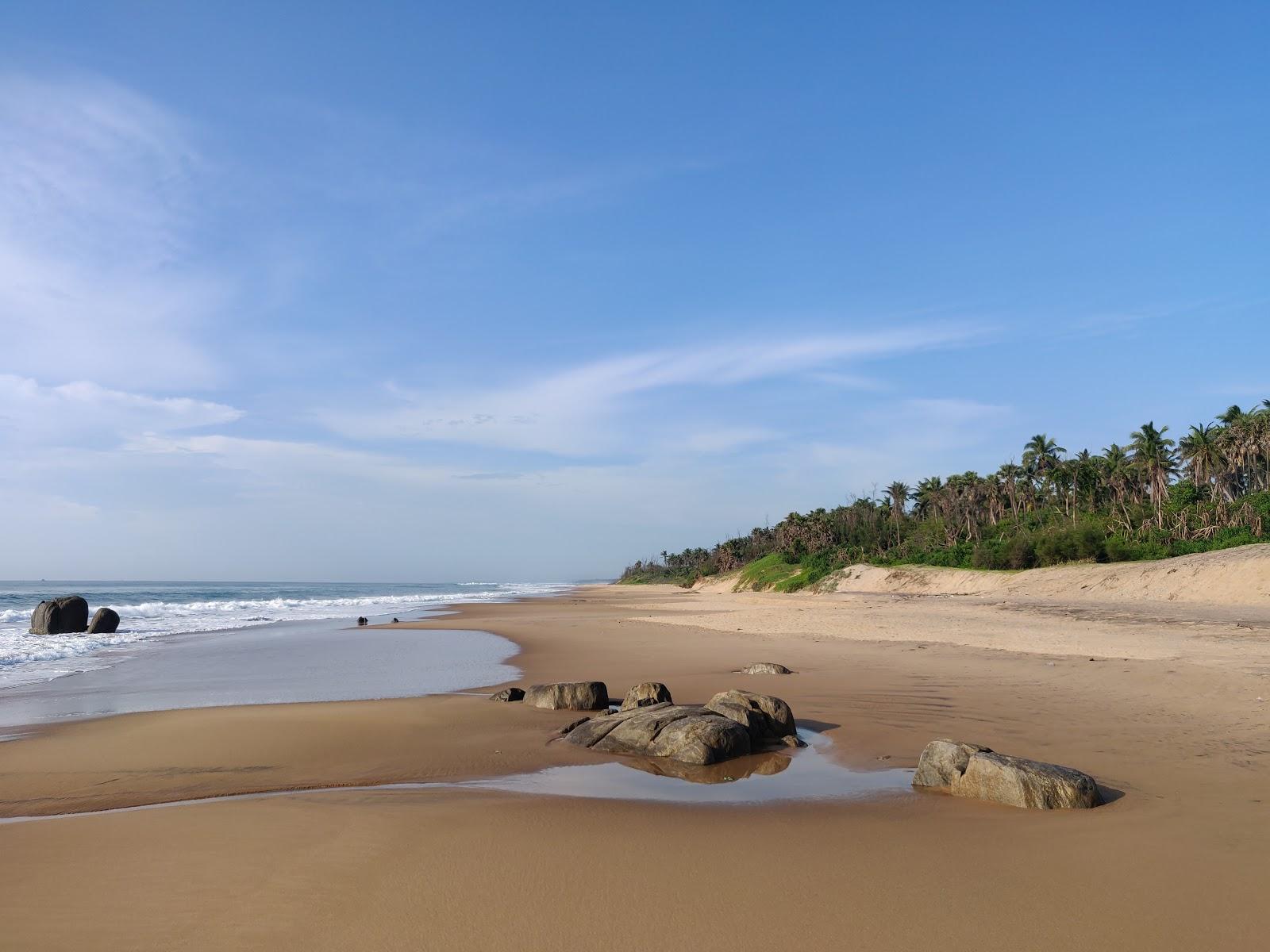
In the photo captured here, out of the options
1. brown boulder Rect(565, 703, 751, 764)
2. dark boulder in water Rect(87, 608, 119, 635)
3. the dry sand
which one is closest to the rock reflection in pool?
brown boulder Rect(565, 703, 751, 764)

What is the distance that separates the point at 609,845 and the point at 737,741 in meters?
3.64

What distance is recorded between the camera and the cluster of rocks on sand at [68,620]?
35969 millimetres

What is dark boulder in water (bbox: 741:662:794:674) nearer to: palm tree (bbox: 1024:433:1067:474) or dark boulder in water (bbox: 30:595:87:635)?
dark boulder in water (bbox: 30:595:87:635)

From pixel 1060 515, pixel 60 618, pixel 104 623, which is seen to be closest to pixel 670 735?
pixel 104 623

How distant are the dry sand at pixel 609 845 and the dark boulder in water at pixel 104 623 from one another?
2923 centimetres

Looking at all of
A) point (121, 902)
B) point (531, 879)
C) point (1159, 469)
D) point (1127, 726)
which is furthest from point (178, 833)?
point (1159, 469)

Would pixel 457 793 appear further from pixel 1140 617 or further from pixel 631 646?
pixel 1140 617

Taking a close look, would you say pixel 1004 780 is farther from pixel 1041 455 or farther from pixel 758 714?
pixel 1041 455

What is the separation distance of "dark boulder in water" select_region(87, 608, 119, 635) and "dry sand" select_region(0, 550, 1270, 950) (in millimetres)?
29229

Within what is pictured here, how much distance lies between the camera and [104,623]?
36281 millimetres

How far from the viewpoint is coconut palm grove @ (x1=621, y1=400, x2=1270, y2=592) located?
48.8 m

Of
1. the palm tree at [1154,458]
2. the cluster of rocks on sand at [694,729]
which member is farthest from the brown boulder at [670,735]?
the palm tree at [1154,458]

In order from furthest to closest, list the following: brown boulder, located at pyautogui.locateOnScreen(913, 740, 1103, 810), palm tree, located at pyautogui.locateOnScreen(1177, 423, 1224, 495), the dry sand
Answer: palm tree, located at pyautogui.locateOnScreen(1177, 423, 1224, 495) → brown boulder, located at pyautogui.locateOnScreen(913, 740, 1103, 810) → the dry sand

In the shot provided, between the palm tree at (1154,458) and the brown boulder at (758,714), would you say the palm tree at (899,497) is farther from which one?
the brown boulder at (758,714)
